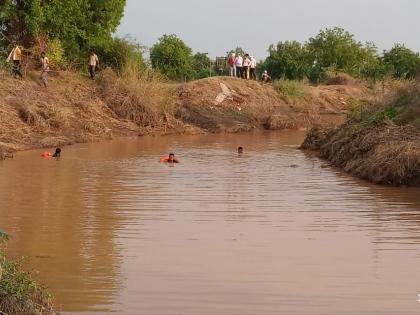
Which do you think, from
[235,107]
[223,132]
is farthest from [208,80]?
[223,132]

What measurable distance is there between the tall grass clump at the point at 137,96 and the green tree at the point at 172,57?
11.4 m

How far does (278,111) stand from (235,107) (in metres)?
2.29

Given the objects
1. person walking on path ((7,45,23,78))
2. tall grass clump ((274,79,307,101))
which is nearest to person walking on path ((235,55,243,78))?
tall grass clump ((274,79,307,101))

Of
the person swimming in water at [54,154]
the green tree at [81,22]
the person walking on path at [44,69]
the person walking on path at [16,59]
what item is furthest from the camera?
the green tree at [81,22]

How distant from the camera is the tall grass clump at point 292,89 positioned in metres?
36.2

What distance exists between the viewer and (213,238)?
9.73m

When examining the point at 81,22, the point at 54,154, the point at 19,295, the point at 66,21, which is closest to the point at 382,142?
the point at 54,154

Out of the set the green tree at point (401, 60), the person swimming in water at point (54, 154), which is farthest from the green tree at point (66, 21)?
the green tree at point (401, 60)

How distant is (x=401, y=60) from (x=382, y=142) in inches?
1328

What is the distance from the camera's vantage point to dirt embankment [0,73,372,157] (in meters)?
23.9

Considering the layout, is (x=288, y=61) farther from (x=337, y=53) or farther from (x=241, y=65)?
(x=241, y=65)

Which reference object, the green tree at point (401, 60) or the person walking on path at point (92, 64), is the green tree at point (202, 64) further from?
the person walking on path at point (92, 64)

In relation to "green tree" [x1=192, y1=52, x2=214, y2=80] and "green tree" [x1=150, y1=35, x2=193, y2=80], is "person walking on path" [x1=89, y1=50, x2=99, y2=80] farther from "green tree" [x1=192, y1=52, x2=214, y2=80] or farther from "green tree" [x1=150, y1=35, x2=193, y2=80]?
"green tree" [x1=192, y1=52, x2=214, y2=80]

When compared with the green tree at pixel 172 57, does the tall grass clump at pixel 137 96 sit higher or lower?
lower
